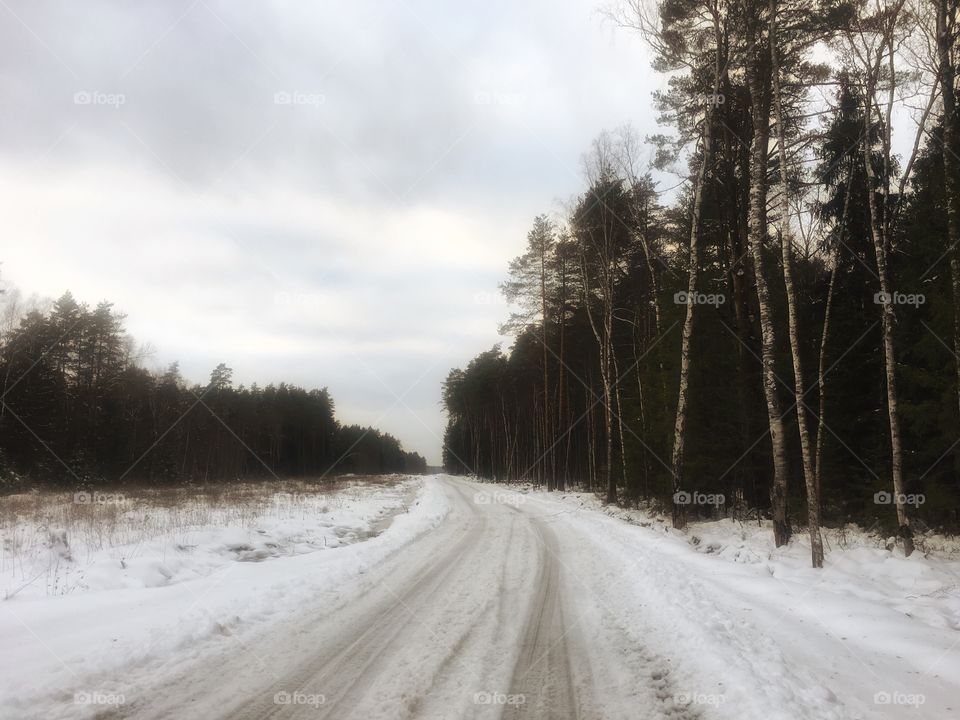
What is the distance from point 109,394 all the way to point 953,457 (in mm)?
51928

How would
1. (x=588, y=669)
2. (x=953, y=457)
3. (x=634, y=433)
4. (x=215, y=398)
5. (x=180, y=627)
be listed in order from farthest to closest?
(x=215, y=398) → (x=634, y=433) → (x=953, y=457) → (x=180, y=627) → (x=588, y=669)

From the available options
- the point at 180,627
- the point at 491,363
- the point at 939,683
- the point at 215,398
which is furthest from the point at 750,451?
the point at 215,398

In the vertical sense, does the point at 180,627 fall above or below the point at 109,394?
below

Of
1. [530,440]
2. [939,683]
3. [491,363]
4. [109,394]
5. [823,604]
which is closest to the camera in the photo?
[939,683]

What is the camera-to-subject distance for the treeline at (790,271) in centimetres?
1141

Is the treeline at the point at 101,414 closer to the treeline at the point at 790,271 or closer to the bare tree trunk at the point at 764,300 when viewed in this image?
the treeline at the point at 790,271

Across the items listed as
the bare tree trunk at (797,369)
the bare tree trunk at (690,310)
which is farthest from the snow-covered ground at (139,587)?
the bare tree trunk at (797,369)

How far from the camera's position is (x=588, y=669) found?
5.07m

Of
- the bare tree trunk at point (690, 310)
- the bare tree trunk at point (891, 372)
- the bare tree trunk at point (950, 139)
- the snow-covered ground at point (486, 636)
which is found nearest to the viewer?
the snow-covered ground at point (486, 636)

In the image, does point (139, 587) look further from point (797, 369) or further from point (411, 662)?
point (797, 369)

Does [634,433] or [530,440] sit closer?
[634,433]

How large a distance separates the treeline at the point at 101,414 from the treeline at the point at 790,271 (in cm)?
3391

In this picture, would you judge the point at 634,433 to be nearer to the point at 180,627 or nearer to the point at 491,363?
the point at 180,627

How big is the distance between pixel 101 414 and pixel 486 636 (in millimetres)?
47084
